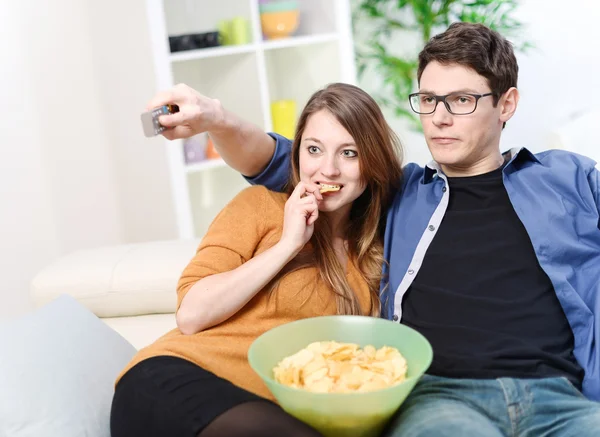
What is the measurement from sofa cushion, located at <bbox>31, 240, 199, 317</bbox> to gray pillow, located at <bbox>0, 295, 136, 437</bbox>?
11.9 inches

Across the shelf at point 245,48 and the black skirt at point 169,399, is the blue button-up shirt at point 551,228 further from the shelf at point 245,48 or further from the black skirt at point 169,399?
the shelf at point 245,48

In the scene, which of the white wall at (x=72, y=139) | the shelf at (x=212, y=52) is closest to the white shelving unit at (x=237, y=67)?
the shelf at (x=212, y=52)

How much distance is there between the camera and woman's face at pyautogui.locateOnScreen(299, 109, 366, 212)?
1622 mm

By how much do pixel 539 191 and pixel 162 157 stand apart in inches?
70.4

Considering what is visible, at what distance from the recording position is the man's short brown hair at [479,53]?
5.37 feet

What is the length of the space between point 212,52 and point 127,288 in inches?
52.2

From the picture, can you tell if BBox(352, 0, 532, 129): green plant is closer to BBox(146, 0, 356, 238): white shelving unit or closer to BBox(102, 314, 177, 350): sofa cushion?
BBox(146, 0, 356, 238): white shelving unit

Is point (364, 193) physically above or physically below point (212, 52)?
below

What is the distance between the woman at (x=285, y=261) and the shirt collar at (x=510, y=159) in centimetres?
7

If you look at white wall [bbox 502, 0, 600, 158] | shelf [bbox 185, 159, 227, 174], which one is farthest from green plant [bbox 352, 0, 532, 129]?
shelf [bbox 185, 159, 227, 174]

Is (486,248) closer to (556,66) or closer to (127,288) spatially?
(127,288)

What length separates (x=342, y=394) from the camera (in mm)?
1116

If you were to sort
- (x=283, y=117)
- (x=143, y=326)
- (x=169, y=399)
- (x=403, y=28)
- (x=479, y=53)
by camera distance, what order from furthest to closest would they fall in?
1. (x=403, y=28)
2. (x=283, y=117)
3. (x=143, y=326)
4. (x=479, y=53)
5. (x=169, y=399)

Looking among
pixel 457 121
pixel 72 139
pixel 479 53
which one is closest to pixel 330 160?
pixel 457 121
